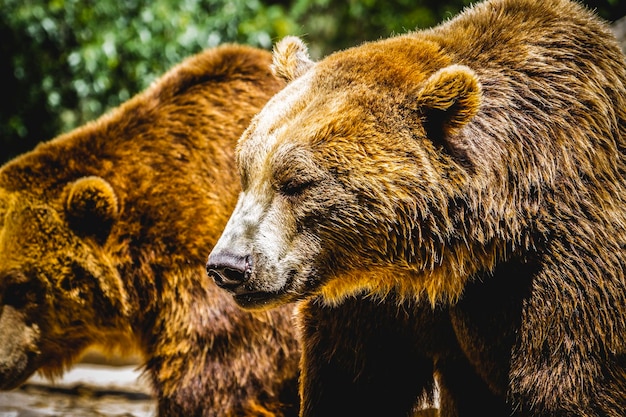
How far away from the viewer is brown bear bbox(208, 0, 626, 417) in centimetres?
269

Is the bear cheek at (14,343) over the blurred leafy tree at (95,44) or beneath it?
beneath

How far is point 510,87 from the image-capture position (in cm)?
285

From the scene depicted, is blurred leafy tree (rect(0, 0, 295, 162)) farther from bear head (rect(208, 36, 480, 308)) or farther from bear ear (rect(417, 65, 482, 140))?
bear ear (rect(417, 65, 482, 140))

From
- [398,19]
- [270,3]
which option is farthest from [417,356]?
[270,3]

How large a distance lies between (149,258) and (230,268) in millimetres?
1639

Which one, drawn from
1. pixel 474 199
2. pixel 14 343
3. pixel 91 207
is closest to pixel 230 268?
pixel 474 199

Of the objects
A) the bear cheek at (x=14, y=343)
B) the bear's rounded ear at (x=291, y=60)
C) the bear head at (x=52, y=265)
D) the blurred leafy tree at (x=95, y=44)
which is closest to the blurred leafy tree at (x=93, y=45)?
the blurred leafy tree at (x=95, y=44)

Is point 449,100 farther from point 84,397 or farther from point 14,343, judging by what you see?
point 84,397

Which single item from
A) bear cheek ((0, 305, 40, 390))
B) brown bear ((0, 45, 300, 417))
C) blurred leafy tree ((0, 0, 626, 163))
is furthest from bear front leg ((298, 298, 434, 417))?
blurred leafy tree ((0, 0, 626, 163))

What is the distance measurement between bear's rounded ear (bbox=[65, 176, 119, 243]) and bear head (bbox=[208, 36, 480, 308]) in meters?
1.56

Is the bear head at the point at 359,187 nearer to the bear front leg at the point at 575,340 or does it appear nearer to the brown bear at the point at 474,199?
the brown bear at the point at 474,199

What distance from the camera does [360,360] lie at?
3133 millimetres

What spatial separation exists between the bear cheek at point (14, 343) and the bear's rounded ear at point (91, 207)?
1.98 feet

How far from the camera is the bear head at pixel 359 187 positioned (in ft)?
8.95
